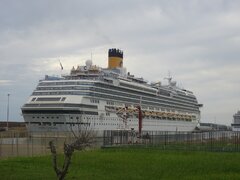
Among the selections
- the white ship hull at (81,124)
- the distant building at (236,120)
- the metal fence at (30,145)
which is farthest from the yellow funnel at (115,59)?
the distant building at (236,120)

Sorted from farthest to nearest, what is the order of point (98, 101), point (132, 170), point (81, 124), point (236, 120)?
1. point (236, 120)
2. point (98, 101)
3. point (81, 124)
4. point (132, 170)

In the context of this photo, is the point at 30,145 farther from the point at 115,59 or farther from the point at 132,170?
the point at 115,59

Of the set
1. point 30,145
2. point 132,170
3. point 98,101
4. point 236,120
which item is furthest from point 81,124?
point 236,120

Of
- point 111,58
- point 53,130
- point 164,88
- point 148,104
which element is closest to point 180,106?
point 164,88

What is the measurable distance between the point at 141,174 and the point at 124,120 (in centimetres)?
5629

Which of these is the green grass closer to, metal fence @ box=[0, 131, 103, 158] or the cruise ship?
metal fence @ box=[0, 131, 103, 158]

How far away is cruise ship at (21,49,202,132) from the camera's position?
209 feet

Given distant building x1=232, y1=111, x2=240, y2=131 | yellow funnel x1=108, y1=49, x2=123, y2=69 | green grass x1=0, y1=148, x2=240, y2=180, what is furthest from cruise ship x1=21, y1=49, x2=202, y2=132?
distant building x1=232, y1=111, x2=240, y2=131

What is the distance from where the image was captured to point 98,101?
6800 centimetres

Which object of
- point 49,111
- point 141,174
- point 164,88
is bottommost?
point 141,174

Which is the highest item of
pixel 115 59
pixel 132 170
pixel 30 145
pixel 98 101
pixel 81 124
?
pixel 115 59

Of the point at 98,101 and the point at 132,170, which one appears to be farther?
the point at 98,101

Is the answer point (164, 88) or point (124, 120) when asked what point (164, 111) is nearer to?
point (164, 88)

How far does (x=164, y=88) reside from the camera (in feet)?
310
